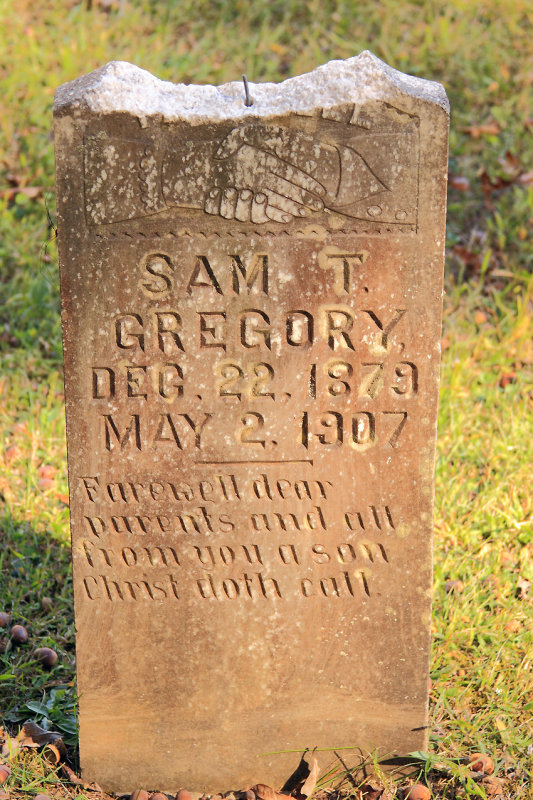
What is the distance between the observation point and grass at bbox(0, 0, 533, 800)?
2.81 meters

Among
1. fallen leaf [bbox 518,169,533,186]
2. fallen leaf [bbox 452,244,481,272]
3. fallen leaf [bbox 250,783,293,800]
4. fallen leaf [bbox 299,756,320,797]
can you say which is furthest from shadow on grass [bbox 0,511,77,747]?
fallen leaf [bbox 518,169,533,186]

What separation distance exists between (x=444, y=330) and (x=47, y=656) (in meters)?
2.65

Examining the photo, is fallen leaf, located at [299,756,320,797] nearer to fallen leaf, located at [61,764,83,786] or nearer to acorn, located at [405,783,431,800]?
acorn, located at [405,783,431,800]

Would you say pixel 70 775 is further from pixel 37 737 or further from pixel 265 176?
pixel 265 176

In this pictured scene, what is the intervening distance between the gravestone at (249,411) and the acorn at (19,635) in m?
0.58

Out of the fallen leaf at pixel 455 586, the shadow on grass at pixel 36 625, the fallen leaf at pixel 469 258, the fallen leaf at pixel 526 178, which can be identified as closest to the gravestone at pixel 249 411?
the shadow on grass at pixel 36 625

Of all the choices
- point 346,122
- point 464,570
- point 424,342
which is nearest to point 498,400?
point 464,570

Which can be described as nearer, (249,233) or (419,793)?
(249,233)

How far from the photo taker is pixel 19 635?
2975 mm

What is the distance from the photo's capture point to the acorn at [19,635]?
2977 millimetres

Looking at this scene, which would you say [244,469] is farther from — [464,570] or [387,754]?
[464,570]

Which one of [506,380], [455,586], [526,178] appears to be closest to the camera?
[455,586]

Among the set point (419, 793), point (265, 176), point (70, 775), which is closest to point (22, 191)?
point (265, 176)

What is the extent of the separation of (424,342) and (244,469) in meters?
0.57
